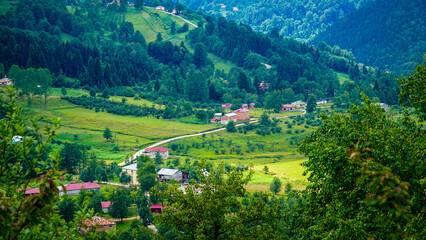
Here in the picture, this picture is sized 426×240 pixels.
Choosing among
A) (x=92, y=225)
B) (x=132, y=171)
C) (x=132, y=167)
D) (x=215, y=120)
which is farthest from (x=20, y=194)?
(x=215, y=120)

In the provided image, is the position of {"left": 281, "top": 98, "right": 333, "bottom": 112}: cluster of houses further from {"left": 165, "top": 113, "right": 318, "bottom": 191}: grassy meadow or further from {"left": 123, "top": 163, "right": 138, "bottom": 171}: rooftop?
{"left": 123, "top": 163, "right": 138, "bottom": 171}: rooftop

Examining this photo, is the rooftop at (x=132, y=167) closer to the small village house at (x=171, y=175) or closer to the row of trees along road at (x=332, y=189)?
the small village house at (x=171, y=175)

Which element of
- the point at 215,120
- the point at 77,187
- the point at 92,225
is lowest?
the point at 77,187

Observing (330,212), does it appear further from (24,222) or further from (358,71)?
(358,71)

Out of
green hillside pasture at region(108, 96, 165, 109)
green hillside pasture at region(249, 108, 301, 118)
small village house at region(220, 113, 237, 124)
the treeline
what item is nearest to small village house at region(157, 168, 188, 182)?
the treeline

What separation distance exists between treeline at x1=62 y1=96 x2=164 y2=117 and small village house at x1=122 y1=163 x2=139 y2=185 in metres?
30.7

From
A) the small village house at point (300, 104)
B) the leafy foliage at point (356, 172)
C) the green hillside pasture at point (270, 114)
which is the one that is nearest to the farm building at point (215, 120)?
the green hillside pasture at point (270, 114)

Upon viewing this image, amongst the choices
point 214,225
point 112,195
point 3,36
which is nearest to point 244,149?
point 112,195

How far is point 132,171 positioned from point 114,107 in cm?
3638

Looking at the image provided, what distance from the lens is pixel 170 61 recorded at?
132625 mm

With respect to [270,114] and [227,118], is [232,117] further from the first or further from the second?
[270,114]

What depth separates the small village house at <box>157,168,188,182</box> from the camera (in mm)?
51438

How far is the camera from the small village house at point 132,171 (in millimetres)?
51112

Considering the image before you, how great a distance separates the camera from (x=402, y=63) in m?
192
